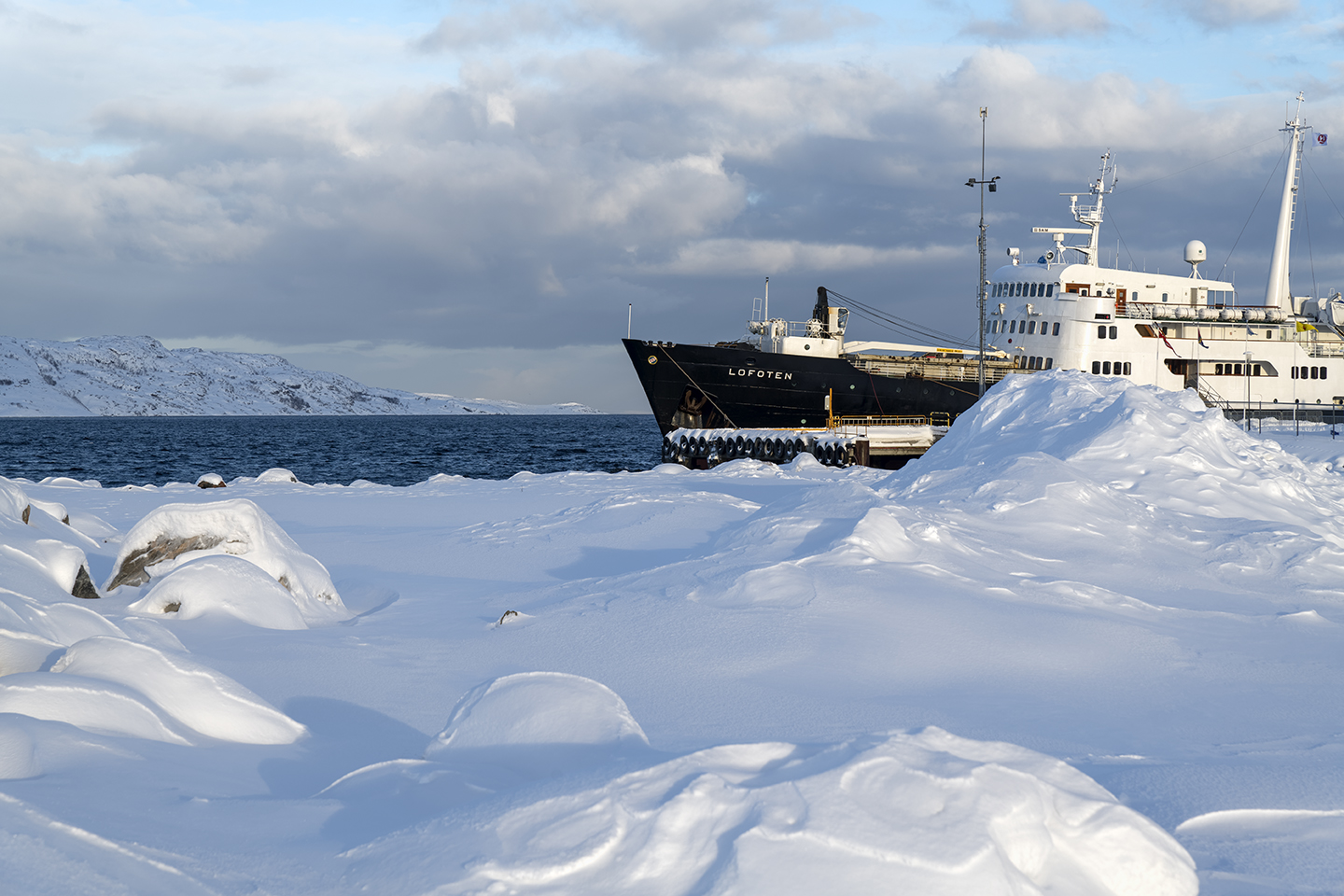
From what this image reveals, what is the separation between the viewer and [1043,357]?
144 ft

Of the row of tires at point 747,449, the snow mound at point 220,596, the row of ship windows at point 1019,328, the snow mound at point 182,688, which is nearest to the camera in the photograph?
the snow mound at point 182,688

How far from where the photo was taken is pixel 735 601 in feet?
29.6

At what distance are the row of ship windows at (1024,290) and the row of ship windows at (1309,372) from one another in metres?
11.4

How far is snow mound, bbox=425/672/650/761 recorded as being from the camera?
4.83 metres

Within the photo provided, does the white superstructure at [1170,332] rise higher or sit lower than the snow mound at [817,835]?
higher

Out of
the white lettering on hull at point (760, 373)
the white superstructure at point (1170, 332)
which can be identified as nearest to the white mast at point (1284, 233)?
the white superstructure at point (1170, 332)

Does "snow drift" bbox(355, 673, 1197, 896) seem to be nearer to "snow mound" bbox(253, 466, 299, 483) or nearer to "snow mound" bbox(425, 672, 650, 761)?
"snow mound" bbox(425, 672, 650, 761)

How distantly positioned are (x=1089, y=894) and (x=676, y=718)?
290 centimetres

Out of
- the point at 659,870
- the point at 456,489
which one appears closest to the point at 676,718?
the point at 659,870

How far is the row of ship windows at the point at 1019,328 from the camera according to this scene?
43781mm

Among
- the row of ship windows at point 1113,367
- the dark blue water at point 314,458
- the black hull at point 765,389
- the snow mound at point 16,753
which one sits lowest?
the dark blue water at point 314,458

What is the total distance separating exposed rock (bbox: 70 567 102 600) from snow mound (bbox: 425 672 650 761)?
211 inches

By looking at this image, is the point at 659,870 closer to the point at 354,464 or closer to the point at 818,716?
the point at 818,716

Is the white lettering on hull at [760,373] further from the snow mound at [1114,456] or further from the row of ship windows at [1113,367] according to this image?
the snow mound at [1114,456]
